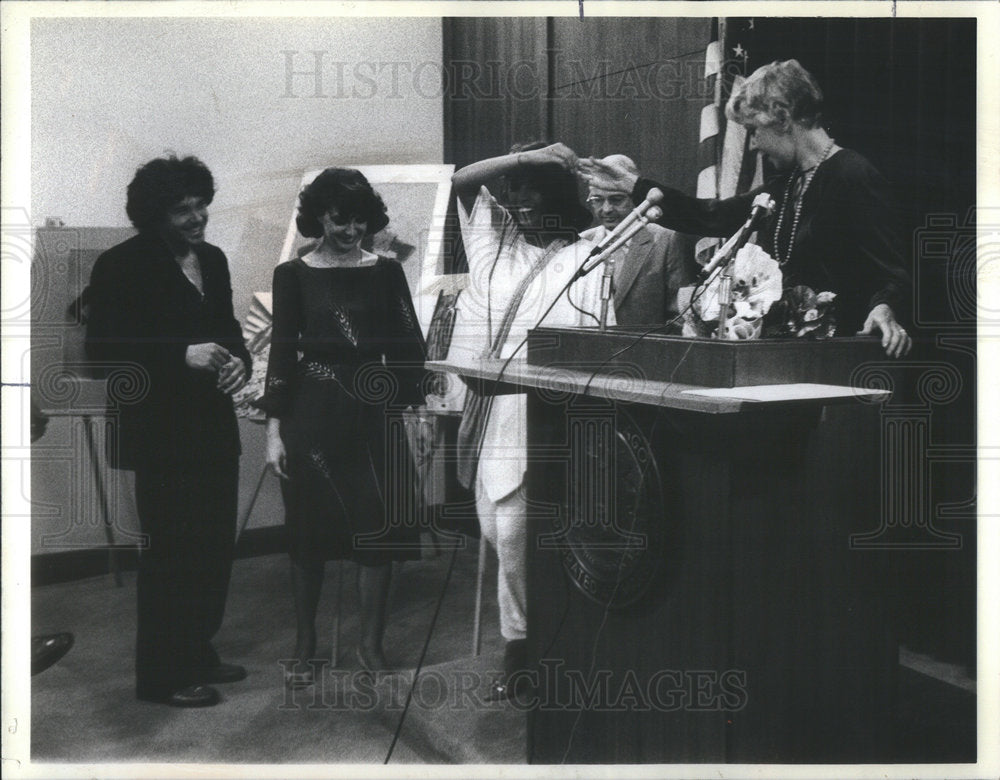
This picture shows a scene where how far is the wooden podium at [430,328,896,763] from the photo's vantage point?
2.26m

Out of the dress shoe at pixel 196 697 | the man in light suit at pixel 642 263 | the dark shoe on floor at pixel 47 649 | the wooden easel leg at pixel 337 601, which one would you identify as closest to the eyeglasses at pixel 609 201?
the man in light suit at pixel 642 263

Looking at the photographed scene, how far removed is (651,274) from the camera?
265 centimetres

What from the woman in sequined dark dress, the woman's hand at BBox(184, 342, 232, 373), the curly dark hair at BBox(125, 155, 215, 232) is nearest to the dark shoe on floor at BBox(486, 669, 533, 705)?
the woman in sequined dark dress

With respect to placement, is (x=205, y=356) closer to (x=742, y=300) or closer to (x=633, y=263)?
(x=633, y=263)

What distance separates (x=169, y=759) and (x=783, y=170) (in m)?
2.39

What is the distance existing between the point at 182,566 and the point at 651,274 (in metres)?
1.56

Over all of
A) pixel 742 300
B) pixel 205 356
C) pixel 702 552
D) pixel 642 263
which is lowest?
pixel 702 552

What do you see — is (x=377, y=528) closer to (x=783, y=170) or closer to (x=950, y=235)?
(x=783, y=170)

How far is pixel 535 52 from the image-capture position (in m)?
2.68

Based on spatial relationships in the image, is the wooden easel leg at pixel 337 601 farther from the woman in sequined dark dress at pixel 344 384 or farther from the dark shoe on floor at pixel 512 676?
the dark shoe on floor at pixel 512 676

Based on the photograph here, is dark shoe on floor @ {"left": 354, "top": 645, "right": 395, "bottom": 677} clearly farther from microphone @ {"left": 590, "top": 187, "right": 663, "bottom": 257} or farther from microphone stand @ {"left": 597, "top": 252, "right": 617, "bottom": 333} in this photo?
microphone @ {"left": 590, "top": 187, "right": 663, "bottom": 257}

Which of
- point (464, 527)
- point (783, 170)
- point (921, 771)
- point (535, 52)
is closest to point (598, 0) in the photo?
point (535, 52)

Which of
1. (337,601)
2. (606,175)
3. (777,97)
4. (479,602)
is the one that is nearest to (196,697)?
(337,601)

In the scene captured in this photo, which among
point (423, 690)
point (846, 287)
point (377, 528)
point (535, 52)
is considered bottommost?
point (423, 690)
